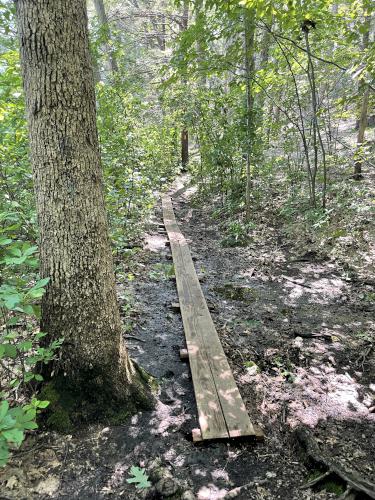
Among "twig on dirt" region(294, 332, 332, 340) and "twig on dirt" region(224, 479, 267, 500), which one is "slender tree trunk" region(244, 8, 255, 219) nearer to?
"twig on dirt" region(294, 332, 332, 340)

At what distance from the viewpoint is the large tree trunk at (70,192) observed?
7.43 feet

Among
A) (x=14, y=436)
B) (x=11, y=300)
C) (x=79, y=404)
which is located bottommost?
(x=79, y=404)

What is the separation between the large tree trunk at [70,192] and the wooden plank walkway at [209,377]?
882 mm

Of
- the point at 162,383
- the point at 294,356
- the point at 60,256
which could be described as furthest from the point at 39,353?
the point at 294,356

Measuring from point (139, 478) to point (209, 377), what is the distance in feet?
4.22

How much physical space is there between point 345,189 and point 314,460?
23.6 ft

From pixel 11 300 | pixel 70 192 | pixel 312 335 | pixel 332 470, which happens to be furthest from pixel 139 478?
pixel 312 335

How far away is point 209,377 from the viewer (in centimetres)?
347

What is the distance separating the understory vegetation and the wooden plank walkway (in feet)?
2.72

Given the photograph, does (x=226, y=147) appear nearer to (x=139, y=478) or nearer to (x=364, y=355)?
(x=364, y=355)

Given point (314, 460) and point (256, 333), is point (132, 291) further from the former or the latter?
point (314, 460)

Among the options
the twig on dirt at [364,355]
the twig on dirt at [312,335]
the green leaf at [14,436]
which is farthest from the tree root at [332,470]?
the green leaf at [14,436]

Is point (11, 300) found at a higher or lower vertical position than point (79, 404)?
higher

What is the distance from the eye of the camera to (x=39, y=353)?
2.38 metres
